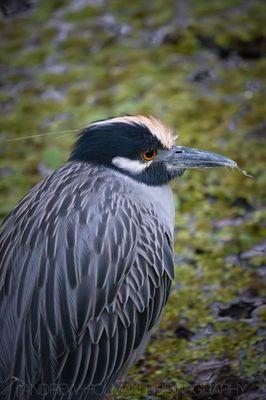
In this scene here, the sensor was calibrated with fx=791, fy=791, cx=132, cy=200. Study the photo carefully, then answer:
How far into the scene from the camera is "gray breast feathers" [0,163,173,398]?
160 inches

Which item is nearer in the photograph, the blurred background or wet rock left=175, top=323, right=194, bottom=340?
the blurred background

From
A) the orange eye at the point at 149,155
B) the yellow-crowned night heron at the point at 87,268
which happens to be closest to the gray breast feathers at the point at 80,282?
the yellow-crowned night heron at the point at 87,268

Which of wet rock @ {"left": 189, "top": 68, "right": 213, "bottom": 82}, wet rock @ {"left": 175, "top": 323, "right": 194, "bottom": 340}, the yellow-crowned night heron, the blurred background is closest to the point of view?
the yellow-crowned night heron

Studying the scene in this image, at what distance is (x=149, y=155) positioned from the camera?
187 inches

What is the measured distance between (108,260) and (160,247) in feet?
1.34

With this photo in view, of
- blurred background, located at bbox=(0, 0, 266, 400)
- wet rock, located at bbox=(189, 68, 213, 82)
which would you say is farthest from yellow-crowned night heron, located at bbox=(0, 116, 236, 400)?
wet rock, located at bbox=(189, 68, 213, 82)

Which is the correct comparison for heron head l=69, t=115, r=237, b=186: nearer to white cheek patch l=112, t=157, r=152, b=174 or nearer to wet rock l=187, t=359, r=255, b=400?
white cheek patch l=112, t=157, r=152, b=174

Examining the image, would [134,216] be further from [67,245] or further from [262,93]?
[262,93]

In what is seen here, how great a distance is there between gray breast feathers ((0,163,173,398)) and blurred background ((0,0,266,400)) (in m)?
0.69

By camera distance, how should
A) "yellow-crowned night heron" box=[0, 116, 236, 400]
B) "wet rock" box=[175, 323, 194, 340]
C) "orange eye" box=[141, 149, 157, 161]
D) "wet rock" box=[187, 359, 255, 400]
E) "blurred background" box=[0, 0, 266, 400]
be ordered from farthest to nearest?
"wet rock" box=[175, 323, 194, 340] → "blurred background" box=[0, 0, 266, 400] → "orange eye" box=[141, 149, 157, 161] → "wet rock" box=[187, 359, 255, 400] → "yellow-crowned night heron" box=[0, 116, 236, 400]

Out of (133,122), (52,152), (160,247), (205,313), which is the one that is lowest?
(205,313)

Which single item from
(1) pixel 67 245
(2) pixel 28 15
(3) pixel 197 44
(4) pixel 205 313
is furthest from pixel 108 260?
(2) pixel 28 15

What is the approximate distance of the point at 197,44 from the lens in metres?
8.02

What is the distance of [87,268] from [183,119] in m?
3.27
